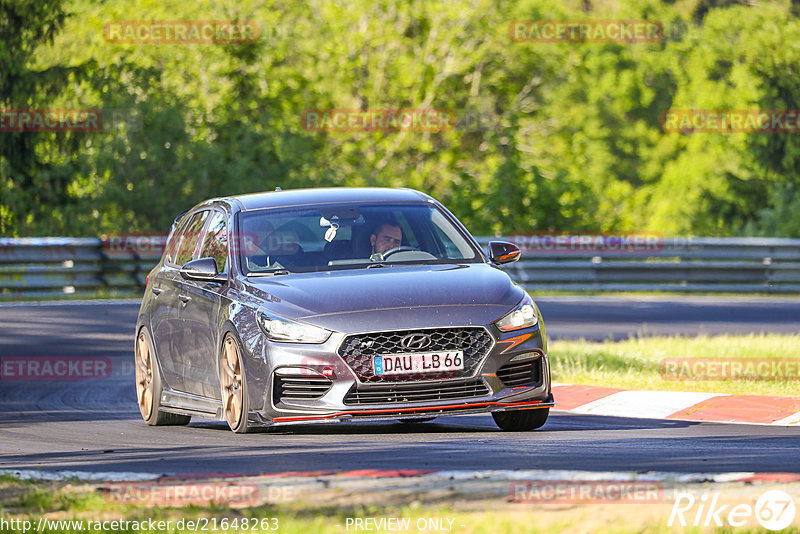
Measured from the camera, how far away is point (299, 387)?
9031 millimetres

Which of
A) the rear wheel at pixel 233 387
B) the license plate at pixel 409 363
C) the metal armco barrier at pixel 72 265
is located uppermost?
the license plate at pixel 409 363

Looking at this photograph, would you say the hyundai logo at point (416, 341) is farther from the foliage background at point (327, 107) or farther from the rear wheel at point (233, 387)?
the foliage background at point (327, 107)

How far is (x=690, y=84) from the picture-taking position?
7050cm

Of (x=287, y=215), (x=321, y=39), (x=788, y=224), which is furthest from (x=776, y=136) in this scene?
(x=287, y=215)

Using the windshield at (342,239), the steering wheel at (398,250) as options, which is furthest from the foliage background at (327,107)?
the steering wheel at (398,250)

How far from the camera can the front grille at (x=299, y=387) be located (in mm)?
8969

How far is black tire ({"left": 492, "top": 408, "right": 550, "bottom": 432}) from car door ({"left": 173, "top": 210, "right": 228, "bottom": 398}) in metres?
1.89

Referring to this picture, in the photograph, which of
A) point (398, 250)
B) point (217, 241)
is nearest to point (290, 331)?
point (398, 250)

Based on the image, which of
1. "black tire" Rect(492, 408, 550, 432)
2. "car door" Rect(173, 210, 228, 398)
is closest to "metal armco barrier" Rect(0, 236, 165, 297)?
"car door" Rect(173, 210, 228, 398)

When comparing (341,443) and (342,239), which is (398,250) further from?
(341,443)

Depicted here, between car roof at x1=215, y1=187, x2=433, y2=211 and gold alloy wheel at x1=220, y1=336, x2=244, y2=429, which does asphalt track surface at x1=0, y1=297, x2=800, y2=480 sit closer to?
gold alloy wheel at x1=220, y1=336, x2=244, y2=429

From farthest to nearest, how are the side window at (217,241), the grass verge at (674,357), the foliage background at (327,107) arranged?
1. the foliage background at (327,107)
2. the grass verge at (674,357)
3. the side window at (217,241)

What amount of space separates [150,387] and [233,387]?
1.81 metres

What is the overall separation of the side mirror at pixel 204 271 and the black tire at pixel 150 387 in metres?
1.26
